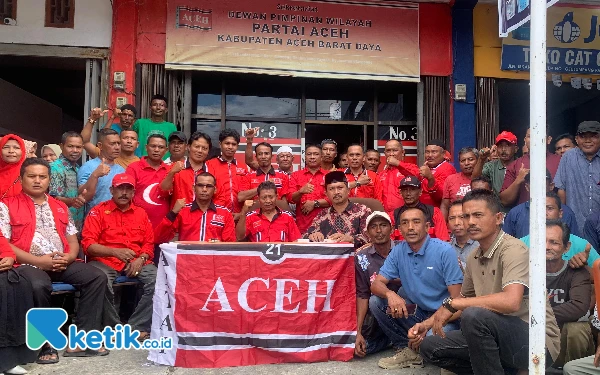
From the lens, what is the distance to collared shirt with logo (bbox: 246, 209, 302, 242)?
515 centimetres

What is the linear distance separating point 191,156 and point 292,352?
246 centimetres

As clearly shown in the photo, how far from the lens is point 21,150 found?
5.07 metres

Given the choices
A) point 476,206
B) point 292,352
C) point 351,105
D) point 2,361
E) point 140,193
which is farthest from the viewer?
point 351,105

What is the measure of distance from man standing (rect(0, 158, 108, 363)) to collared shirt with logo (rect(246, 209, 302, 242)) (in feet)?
4.82

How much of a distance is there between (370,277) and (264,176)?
2.04 m

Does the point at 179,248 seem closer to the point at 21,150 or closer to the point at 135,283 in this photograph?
the point at 135,283

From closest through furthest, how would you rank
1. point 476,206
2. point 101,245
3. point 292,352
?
point 476,206 < point 292,352 < point 101,245

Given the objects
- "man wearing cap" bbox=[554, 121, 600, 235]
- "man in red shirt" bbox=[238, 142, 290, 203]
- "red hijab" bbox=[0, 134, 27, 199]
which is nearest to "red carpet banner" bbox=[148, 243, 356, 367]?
"man in red shirt" bbox=[238, 142, 290, 203]

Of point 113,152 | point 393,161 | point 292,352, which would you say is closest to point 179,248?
point 292,352

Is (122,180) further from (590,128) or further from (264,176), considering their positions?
(590,128)

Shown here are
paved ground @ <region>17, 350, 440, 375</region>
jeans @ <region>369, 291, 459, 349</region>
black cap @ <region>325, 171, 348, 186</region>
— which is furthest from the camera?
black cap @ <region>325, 171, 348, 186</region>

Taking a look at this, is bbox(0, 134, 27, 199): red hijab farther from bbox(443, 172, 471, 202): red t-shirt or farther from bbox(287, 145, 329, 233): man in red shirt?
bbox(443, 172, 471, 202): red t-shirt

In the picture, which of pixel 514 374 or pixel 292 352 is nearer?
pixel 514 374

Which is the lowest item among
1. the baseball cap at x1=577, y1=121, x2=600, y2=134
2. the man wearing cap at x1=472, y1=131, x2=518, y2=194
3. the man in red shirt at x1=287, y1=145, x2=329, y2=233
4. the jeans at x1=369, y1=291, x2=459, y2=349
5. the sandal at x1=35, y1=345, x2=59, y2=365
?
→ the sandal at x1=35, y1=345, x2=59, y2=365
